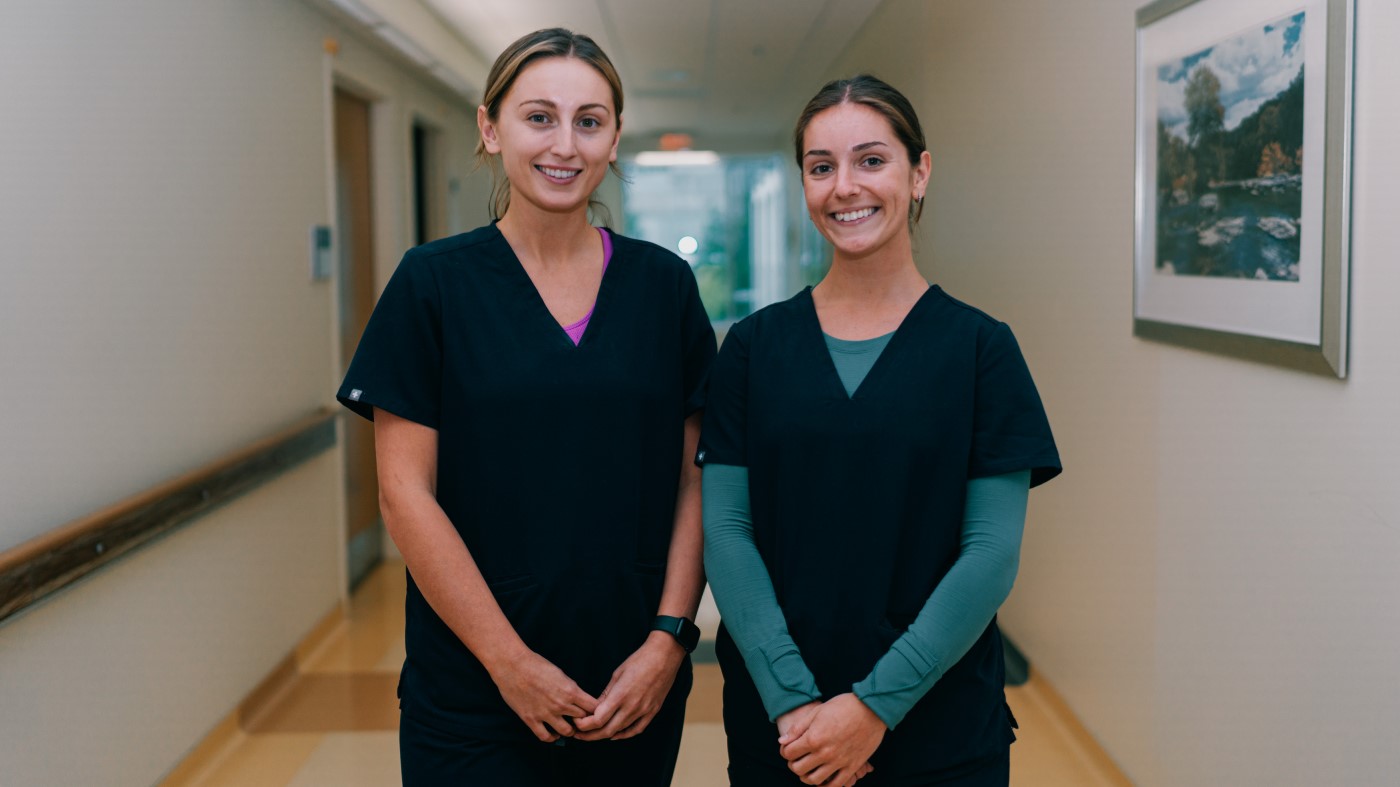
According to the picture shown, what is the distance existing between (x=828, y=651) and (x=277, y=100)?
3.34m

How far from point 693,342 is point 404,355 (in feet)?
1.37

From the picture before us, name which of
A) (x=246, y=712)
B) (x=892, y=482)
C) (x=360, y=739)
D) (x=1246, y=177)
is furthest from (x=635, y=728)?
(x=246, y=712)

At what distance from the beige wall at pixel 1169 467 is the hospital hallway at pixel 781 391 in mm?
12

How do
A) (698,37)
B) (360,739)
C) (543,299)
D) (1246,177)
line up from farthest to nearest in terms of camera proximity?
1. (698,37)
2. (360,739)
3. (1246,177)
4. (543,299)

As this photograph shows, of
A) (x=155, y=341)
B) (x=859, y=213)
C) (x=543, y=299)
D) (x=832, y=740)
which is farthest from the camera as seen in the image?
(x=155, y=341)

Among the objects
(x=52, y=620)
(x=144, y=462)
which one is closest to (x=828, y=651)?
(x=52, y=620)

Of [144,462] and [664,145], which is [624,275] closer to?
[144,462]

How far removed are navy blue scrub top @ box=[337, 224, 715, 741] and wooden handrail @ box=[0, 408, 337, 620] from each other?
1.19 meters

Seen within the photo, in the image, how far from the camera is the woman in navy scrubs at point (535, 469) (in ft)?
4.95

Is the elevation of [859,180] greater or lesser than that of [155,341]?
greater

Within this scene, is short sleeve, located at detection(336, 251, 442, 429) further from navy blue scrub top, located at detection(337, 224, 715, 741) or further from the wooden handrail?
the wooden handrail

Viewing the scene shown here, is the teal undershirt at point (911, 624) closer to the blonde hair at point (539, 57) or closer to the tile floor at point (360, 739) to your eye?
the blonde hair at point (539, 57)

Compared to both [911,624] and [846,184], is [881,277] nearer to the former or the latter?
Answer: [846,184]

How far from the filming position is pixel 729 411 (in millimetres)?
1516
